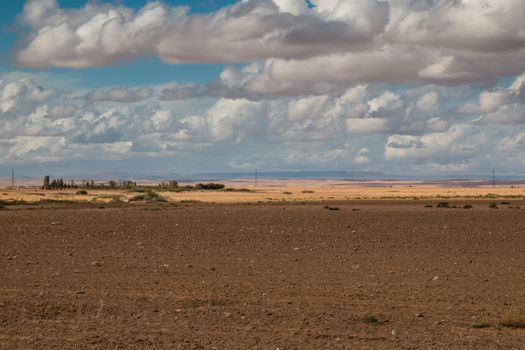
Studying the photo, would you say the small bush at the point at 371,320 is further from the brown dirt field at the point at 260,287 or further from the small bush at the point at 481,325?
the small bush at the point at 481,325

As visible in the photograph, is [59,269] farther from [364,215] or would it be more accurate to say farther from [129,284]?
[364,215]

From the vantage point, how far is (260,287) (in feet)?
54.5

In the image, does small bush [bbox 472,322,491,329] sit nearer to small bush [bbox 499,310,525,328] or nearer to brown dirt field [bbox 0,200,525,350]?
brown dirt field [bbox 0,200,525,350]

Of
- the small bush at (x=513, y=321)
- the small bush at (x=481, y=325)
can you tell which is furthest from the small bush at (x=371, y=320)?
the small bush at (x=513, y=321)

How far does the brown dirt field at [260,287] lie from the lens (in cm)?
1196

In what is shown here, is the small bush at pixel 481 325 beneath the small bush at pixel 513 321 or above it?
beneath

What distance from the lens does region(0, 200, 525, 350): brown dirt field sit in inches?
471

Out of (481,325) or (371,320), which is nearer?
(481,325)

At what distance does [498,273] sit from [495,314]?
5777mm

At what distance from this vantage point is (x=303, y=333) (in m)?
12.1

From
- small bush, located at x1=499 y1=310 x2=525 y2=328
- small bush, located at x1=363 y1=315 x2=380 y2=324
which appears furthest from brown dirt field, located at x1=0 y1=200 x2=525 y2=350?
small bush, located at x1=499 y1=310 x2=525 y2=328

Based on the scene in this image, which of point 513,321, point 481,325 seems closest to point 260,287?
point 481,325

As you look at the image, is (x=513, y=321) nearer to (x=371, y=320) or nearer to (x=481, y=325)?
(x=481, y=325)

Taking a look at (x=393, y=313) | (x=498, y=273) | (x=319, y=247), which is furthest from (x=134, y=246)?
(x=393, y=313)
